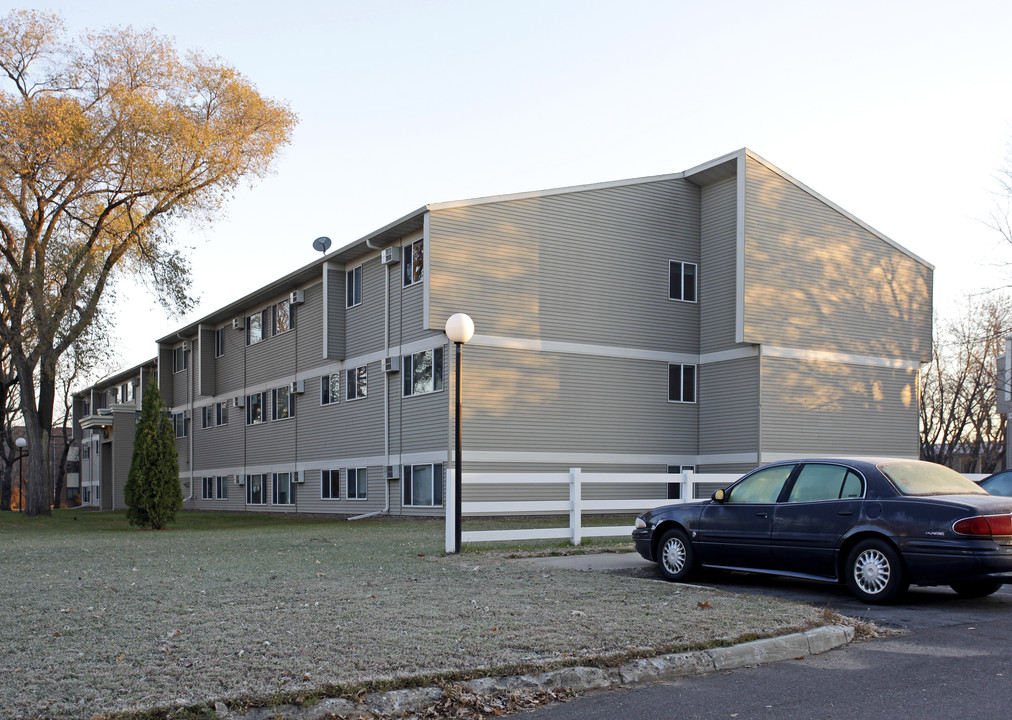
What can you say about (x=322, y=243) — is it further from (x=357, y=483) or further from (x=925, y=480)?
(x=925, y=480)

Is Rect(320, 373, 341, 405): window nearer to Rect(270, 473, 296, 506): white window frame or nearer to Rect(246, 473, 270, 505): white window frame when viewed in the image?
Rect(270, 473, 296, 506): white window frame

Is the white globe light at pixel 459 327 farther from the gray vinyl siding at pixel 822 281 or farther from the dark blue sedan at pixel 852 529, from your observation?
the gray vinyl siding at pixel 822 281

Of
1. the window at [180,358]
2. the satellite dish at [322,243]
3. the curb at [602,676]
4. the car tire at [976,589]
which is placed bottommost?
the car tire at [976,589]

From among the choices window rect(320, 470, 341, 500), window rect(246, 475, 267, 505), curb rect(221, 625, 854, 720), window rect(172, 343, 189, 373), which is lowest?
window rect(246, 475, 267, 505)

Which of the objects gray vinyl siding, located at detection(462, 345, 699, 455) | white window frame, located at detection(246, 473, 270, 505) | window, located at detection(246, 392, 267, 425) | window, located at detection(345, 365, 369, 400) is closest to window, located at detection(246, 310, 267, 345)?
window, located at detection(246, 392, 267, 425)

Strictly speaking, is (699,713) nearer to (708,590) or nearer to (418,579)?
(708,590)

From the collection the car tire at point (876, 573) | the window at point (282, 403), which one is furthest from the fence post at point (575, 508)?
the window at point (282, 403)

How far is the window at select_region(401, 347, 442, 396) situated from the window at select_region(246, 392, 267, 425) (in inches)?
467

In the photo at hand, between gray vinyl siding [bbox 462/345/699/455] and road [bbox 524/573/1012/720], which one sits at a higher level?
gray vinyl siding [bbox 462/345/699/455]

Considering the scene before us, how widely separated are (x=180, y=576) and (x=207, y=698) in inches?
227

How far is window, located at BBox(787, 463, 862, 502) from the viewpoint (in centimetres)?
973

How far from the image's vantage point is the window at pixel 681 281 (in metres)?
29.4

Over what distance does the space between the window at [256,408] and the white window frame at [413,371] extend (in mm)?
11740

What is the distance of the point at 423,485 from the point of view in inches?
1055
